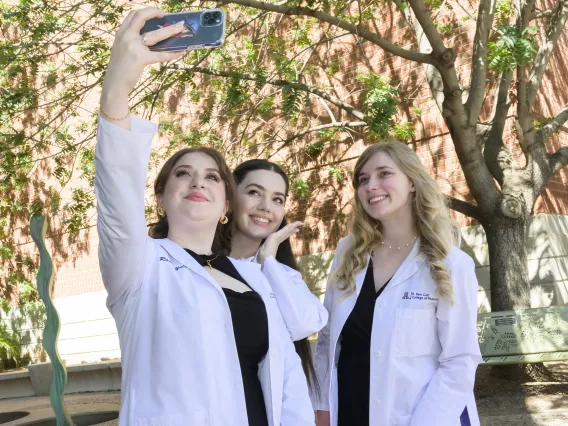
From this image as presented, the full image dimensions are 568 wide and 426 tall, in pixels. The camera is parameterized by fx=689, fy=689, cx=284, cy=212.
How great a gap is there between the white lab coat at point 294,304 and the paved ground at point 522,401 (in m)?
4.66

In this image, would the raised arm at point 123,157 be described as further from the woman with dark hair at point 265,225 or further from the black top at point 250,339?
the woman with dark hair at point 265,225

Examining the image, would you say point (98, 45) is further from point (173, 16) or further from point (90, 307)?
point (90, 307)

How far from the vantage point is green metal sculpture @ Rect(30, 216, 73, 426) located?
17.4 feet

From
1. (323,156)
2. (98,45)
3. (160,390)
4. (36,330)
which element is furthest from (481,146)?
(36,330)

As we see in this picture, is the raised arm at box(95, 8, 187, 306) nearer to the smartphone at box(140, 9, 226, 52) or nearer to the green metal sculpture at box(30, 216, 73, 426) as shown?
the smartphone at box(140, 9, 226, 52)

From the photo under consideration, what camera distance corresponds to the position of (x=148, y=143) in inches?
86.2

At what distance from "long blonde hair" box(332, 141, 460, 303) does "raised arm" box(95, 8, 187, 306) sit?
1.54m

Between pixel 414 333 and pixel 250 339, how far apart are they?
99 centimetres

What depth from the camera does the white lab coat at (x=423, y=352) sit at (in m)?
3.15

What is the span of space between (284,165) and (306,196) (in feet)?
2.33

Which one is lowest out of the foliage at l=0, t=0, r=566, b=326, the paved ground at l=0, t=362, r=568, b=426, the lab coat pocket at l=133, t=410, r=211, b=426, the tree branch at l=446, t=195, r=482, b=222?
the paved ground at l=0, t=362, r=568, b=426

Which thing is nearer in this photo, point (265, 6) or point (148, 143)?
point (148, 143)

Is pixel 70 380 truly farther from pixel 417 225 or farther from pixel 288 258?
pixel 417 225

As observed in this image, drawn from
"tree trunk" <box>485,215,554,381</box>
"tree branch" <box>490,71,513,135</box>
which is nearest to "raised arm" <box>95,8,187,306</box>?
"tree trunk" <box>485,215,554,381</box>
